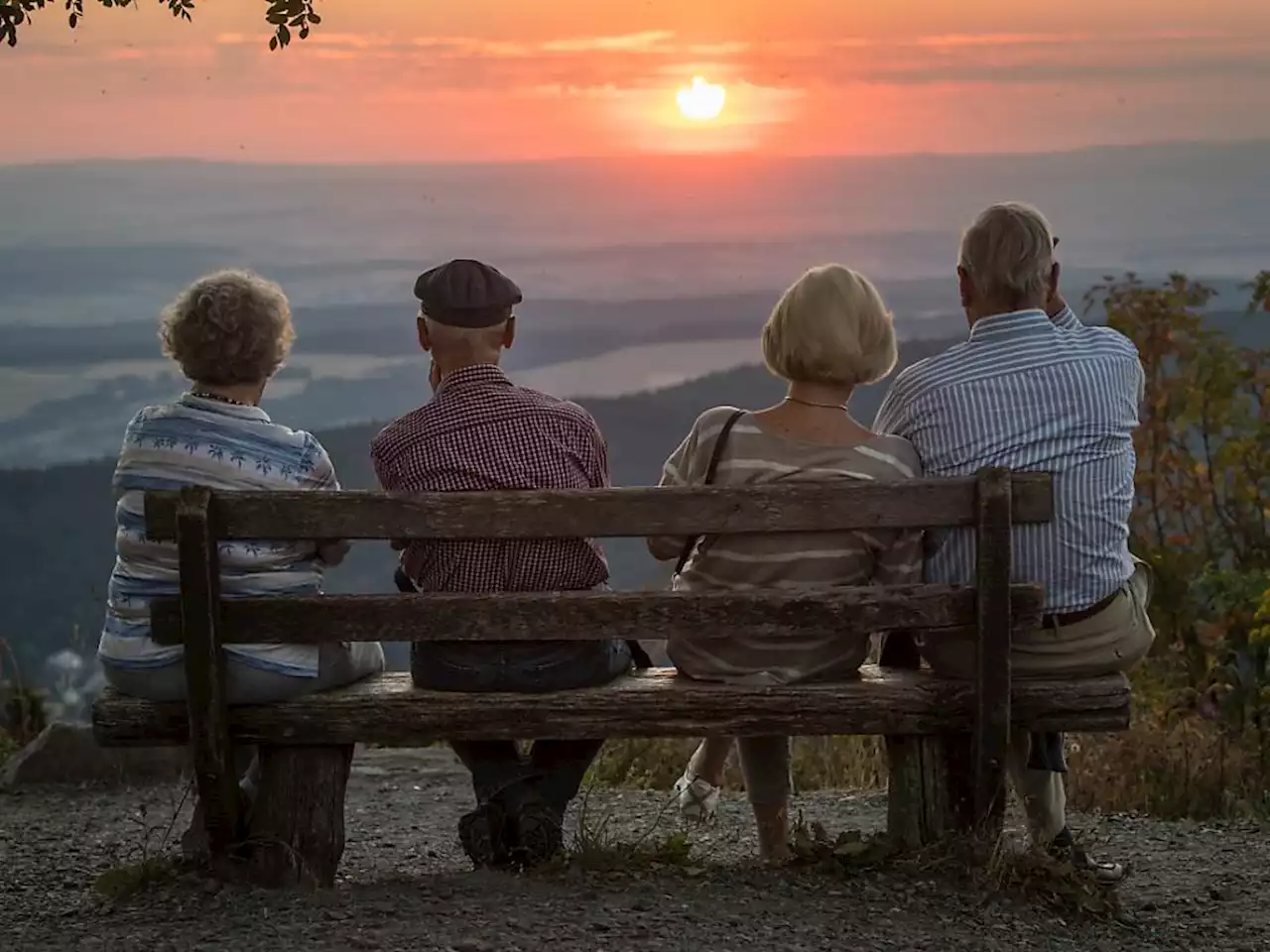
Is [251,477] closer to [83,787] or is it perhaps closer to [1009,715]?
[1009,715]

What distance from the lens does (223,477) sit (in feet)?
13.9

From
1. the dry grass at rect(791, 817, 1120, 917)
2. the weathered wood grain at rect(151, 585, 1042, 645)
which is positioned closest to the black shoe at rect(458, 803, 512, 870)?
the weathered wood grain at rect(151, 585, 1042, 645)

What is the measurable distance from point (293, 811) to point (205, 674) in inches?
17.7

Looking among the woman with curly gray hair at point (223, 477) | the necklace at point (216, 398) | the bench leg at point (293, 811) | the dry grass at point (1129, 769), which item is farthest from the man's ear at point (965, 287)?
the dry grass at point (1129, 769)

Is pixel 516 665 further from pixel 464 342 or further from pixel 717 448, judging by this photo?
pixel 464 342

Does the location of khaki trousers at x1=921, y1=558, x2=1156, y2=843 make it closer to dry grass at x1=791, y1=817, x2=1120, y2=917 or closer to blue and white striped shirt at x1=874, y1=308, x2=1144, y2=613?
blue and white striped shirt at x1=874, y1=308, x2=1144, y2=613

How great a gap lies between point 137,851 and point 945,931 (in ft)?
10.3

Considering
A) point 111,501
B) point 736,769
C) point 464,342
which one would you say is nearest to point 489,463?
point 464,342

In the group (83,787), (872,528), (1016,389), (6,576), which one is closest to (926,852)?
(872,528)

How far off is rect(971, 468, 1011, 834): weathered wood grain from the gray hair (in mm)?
619

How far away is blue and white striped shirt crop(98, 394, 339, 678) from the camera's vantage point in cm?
421

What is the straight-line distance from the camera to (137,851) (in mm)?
5973

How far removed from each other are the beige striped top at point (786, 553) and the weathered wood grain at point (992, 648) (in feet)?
0.96

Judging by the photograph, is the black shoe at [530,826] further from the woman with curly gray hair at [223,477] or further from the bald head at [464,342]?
the bald head at [464,342]
